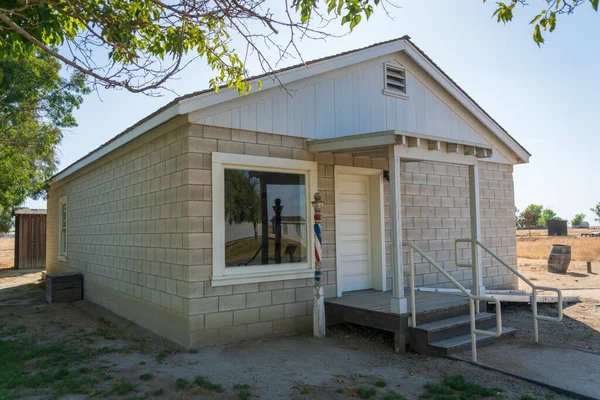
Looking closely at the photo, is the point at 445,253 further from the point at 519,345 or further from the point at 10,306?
the point at 10,306

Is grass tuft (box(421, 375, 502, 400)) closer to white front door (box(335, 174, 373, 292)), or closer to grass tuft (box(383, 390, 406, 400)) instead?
grass tuft (box(383, 390, 406, 400))

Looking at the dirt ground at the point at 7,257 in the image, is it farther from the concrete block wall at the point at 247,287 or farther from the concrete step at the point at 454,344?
the concrete step at the point at 454,344

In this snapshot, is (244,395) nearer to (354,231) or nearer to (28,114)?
(354,231)

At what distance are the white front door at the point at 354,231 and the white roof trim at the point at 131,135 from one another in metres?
2.78

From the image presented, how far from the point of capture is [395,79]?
8594 millimetres

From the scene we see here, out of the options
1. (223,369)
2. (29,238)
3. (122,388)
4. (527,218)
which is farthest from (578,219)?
(122,388)

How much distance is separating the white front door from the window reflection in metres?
0.77

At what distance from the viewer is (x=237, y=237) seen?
254 inches

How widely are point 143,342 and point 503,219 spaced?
7827 mm

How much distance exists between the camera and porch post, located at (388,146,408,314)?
19.4 feet

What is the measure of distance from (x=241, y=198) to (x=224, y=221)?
0.42 meters

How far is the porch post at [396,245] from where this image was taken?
5.92m

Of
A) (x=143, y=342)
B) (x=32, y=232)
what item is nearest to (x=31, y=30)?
(x=143, y=342)

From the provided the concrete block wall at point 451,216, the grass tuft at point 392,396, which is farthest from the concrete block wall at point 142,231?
the concrete block wall at point 451,216
